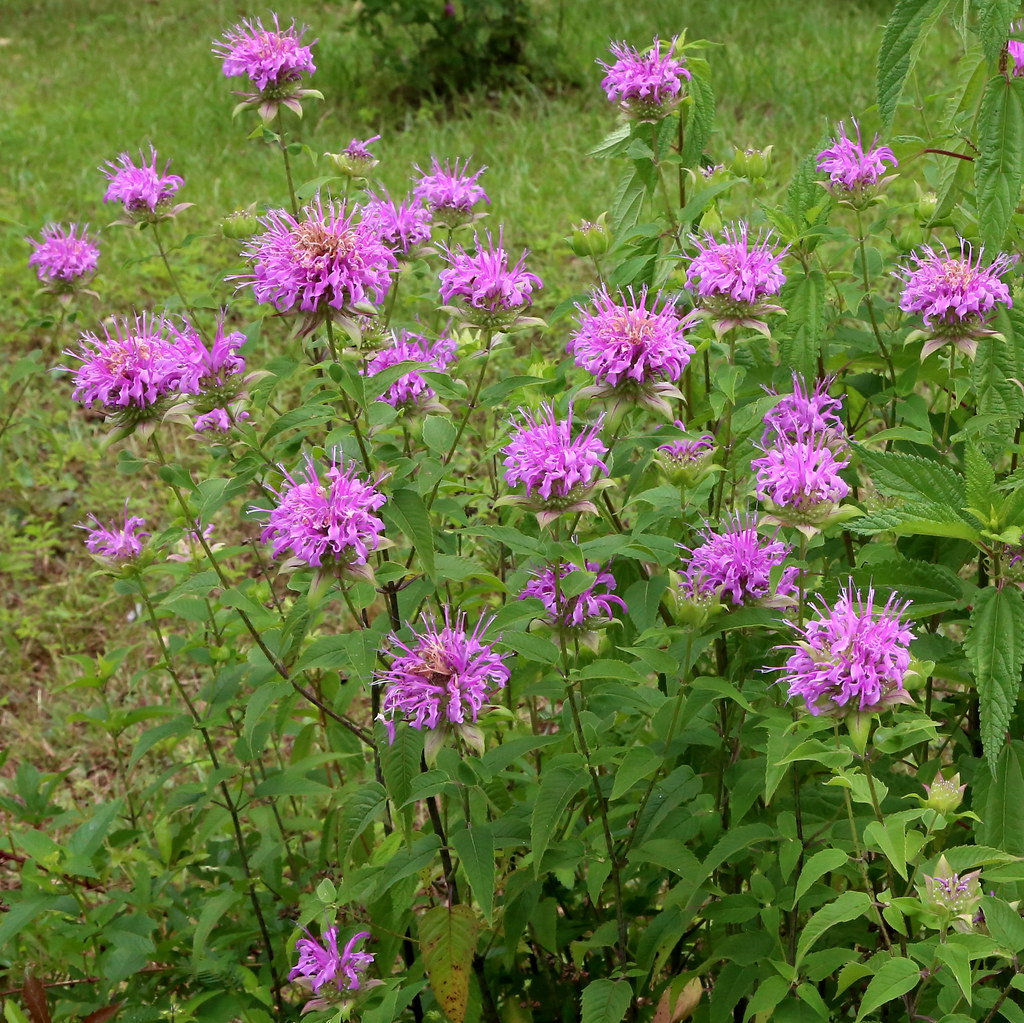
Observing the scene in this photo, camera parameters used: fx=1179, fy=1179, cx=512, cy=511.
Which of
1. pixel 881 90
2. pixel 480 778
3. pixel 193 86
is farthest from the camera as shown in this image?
pixel 193 86

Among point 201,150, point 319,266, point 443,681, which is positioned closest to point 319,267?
point 319,266

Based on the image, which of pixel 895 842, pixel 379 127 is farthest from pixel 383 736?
pixel 379 127

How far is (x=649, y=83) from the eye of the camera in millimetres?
1860

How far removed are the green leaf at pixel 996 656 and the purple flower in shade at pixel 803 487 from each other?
205 mm

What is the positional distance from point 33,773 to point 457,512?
106cm

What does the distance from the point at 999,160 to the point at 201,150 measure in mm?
5175

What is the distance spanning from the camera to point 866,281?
1.85 m

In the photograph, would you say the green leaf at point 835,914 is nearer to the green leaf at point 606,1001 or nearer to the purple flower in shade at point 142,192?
the green leaf at point 606,1001

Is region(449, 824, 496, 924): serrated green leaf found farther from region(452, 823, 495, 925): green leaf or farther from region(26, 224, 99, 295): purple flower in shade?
region(26, 224, 99, 295): purple flower in shade

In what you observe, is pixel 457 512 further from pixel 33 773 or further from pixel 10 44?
pixel 10 44

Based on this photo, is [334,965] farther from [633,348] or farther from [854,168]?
[854,168]

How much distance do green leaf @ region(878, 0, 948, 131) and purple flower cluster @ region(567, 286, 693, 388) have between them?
0.37 meters

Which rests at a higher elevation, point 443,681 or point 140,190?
point 140,190

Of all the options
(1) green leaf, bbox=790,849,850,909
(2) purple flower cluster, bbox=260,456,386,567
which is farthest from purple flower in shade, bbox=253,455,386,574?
(1) green leaf, bbox=790,849,850,909
